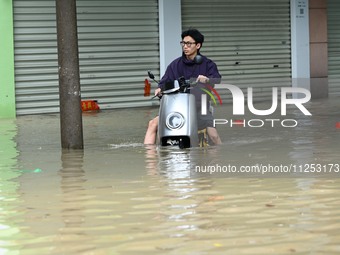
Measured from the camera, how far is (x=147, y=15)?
21578mm

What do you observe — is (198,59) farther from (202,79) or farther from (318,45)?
(318,45)

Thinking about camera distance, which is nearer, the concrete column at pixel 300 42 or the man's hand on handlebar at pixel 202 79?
the man's hand on handlebar at pixel 202 79

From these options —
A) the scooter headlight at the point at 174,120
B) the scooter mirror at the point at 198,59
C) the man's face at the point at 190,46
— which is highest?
the man's face at the point at 190,46

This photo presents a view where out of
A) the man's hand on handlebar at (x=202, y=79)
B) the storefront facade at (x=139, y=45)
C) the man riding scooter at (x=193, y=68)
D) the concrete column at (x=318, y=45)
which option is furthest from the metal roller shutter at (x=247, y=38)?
the man's hand on handlebar at (x=202, y=79)

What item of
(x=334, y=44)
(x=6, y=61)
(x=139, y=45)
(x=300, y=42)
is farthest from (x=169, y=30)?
(x=334, y=44)

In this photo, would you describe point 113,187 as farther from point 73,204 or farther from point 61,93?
point 61,93

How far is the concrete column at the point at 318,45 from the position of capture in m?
24.5

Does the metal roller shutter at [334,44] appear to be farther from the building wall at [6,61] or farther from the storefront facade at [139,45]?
the building wall at [6,61]

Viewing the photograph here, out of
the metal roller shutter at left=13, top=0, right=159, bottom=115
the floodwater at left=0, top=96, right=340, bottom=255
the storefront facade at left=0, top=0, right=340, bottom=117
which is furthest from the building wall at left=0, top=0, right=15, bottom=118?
the floodwater at left=0, top=96, right=340, bottom=255

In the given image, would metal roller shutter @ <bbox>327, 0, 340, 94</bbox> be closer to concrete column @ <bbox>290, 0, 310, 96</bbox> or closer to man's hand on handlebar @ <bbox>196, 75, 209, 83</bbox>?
concrete column @ <bbox>290, 0, 310, 96</bbox>

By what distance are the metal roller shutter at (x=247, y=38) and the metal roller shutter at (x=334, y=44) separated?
4.61 feet

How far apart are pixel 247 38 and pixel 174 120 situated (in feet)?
40.2

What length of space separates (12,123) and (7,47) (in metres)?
2.06

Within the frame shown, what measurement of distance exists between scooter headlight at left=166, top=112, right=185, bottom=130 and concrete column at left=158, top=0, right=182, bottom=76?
10.2 meters
